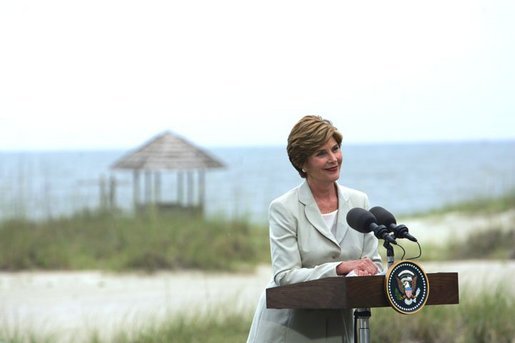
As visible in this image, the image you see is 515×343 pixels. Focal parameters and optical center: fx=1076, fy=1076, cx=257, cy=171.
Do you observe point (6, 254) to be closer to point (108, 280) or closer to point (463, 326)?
point (108, 280)

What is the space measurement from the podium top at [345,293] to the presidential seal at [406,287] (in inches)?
1.0

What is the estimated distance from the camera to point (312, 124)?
334 cm

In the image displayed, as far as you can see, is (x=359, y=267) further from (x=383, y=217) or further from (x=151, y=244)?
(x=151, y=244)

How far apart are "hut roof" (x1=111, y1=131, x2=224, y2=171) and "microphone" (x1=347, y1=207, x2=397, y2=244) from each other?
46.7 ft

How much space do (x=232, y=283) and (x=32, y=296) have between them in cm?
207

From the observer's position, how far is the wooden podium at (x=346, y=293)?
114 inches

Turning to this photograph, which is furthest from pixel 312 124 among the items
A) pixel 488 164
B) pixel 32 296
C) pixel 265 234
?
pixel 488 164

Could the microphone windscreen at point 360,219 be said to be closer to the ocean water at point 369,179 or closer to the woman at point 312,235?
the woman at point 312,235

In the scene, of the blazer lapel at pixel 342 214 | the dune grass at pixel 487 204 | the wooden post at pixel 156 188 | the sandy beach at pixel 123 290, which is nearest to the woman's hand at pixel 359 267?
the blazer lapel at pixel 342 214

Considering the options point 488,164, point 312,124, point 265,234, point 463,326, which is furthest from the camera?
point 488,164

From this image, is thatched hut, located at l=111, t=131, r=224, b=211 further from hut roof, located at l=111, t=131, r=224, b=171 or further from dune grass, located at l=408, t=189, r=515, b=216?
dune grass, located at l=408, t=189, r=515, b=216

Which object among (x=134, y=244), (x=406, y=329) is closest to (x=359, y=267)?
(x=406, y=329)

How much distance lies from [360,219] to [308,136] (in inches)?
14.0

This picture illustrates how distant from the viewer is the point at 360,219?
312 centimetres
